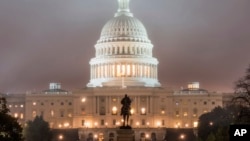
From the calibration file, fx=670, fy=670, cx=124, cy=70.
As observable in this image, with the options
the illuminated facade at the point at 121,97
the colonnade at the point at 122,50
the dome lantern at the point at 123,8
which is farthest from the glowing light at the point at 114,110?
the dome lantern at the point at 123,8

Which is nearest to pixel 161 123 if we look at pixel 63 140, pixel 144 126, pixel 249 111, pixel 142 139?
pixel 144 126

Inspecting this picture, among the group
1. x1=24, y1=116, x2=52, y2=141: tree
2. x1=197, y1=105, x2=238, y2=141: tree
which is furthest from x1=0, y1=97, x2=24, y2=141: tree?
x1=24, y1=116, x2=52, y2=141: tree

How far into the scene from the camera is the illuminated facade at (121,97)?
14412cm

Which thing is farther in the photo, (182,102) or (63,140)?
(182,102)

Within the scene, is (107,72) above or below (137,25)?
below

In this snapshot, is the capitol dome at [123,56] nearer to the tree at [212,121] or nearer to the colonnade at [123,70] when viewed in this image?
the colonnade at [123,70]

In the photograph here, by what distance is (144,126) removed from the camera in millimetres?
142375

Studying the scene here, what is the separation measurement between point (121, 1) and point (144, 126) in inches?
1521

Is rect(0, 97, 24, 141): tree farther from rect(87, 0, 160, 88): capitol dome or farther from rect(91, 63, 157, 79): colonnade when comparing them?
rect(91, 63, 157, 79): colonnade

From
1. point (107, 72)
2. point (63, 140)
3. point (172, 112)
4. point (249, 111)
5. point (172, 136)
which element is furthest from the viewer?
point (107, 72)

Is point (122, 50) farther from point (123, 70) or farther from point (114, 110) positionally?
point (114, 110)

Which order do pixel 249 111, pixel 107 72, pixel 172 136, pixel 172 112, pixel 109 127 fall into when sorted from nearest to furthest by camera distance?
pixel 249 111 < pixel 172 136 < pixel 109 127 < pixel 172 112 < pixel 107 72

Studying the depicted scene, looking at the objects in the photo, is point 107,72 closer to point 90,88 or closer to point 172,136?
point 90,88

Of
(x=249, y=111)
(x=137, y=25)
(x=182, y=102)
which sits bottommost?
(x=249, y=111)
